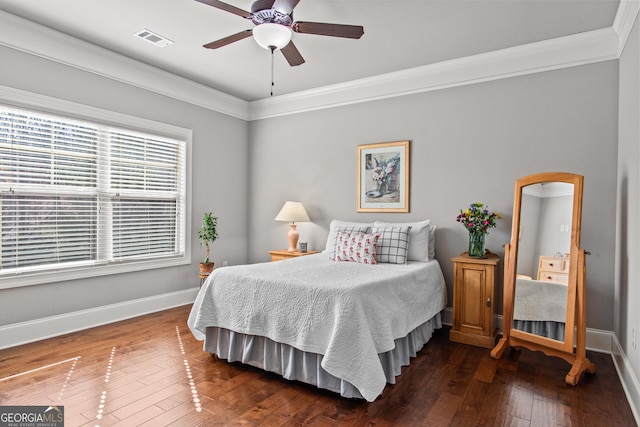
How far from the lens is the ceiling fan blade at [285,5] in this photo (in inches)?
95.3

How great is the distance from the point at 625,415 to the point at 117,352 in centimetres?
363

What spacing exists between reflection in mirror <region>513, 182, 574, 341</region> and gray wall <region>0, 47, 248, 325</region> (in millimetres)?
3714

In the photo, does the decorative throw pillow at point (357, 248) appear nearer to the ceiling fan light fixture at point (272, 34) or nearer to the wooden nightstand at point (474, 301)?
the wooden nightstand at point (474, 301)

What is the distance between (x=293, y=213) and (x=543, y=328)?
2.95 metres

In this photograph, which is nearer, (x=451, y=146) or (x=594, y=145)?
(x=594, y=145)

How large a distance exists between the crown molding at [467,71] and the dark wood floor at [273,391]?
2.64 meters

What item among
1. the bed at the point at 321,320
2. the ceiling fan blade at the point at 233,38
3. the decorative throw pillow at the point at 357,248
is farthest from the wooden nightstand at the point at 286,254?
the ceiling fan blade at the point at 233,38

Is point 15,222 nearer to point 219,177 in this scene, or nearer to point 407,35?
point 219,177

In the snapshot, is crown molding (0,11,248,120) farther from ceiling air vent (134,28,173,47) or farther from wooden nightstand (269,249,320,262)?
wooden nightstand (269,249,320,262)

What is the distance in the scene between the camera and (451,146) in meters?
4.11

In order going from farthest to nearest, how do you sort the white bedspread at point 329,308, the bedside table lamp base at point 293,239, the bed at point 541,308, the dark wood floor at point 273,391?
the bedside table lamp base at point 293,239, the bed at point 541,308, the white bedspread at point 329,308, the dark wood floor at point 273,391

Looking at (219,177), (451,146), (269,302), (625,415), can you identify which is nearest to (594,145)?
(451,146)

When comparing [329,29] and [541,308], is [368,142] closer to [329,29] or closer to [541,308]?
[329,29]

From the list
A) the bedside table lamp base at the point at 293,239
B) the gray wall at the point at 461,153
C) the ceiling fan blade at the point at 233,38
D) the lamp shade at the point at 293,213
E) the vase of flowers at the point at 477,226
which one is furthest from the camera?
the bedside table lamp base at the point at 293,239
